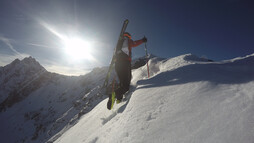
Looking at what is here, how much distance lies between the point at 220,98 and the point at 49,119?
11444 cm

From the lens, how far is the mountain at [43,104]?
223ft

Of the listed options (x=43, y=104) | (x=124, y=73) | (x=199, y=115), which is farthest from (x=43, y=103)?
(x=199, y=115)

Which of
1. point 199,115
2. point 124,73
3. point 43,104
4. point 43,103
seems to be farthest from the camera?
point 43,103

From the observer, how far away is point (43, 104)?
4727 inches

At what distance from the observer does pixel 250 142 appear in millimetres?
1515

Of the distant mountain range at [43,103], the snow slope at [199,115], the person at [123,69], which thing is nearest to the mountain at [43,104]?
the distant mountain range at [43,103]

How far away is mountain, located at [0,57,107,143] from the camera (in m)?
68.1

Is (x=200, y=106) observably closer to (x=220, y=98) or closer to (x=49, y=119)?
(x=220, y=98)

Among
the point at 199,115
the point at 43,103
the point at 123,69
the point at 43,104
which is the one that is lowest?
the point at 43,104

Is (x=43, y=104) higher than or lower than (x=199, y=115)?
lower

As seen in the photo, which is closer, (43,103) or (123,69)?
(123,69)

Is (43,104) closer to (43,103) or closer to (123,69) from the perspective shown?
(43,103)

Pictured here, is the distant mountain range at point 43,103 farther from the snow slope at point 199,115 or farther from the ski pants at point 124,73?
the snow slope at point 199,115

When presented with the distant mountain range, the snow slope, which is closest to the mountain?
the distant mountain range
